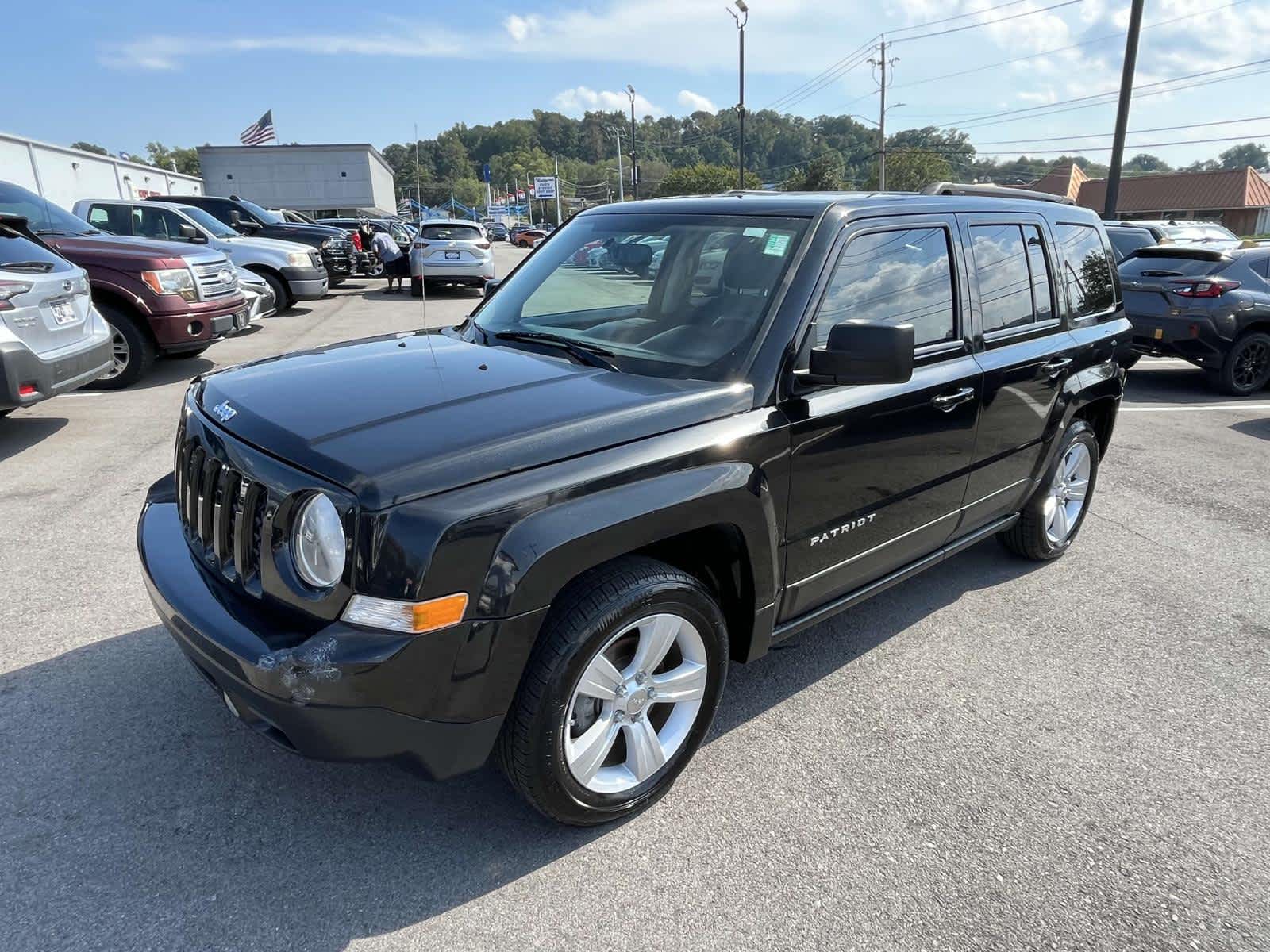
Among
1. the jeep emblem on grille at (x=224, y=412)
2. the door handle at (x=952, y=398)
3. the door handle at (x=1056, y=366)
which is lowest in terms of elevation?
the door handle at (x=1056, y=366)

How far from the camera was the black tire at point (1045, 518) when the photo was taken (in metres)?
4.48

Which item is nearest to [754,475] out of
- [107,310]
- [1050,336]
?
[1050,336]

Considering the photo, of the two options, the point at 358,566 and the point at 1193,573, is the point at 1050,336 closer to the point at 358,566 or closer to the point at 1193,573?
the point at 1193,573

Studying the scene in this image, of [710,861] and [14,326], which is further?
[14,326]

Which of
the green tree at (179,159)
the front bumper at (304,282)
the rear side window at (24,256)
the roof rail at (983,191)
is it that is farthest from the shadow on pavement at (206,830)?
the green tree at (179,159)

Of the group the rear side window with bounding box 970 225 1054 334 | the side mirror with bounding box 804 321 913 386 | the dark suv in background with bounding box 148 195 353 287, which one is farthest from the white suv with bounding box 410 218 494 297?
the side mirror with bounding box 804 321 913 386

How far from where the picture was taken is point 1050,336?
164 inches

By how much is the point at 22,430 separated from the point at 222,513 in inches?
223

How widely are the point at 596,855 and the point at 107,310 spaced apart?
26.1 ft

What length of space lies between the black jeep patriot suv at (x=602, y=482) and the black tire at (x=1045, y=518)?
1.71 ft

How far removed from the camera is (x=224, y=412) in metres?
2.66

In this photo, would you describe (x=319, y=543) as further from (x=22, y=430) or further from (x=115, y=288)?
(x=115, y=288)

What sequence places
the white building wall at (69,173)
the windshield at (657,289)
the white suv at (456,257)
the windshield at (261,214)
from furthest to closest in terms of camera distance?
1. the white building wall at (69,173)
2. the white suv at (456,257)
3. the windshield at (261,214)
4. the windshield at (657,289)

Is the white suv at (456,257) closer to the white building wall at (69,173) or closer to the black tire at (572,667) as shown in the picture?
the white building wall at (69,173)
